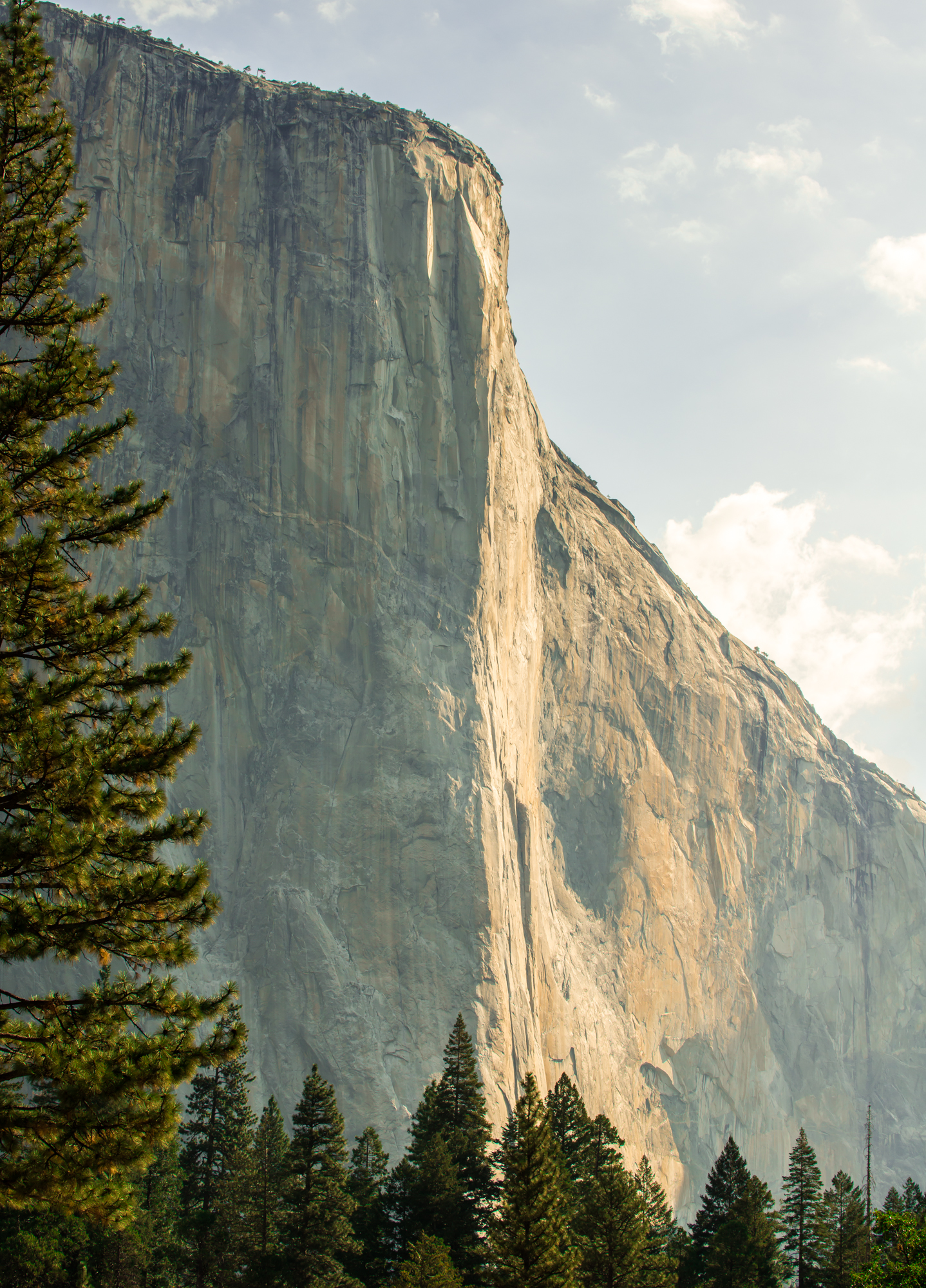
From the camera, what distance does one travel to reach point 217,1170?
93.7ft

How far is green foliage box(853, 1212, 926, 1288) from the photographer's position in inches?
563

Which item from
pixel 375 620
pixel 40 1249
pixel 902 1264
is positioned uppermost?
pixel 375 620

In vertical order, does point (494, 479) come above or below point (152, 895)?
above

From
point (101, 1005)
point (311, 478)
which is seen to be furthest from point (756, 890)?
point (101, 1005)

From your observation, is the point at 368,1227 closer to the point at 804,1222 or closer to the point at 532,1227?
the point at 532,1227

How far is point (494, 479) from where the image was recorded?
5256 centimetres

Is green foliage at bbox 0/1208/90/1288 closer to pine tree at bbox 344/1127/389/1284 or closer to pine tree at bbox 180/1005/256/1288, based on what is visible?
pine tree at bbox 180/1005/256/1288

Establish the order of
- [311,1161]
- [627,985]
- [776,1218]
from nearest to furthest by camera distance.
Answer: [311,1161] < [776,1218] < [627,985]

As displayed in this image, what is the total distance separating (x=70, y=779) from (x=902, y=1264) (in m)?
12.7

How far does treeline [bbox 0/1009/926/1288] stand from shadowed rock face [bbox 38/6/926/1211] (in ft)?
46.3

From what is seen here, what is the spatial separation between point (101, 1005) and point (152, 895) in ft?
3.29

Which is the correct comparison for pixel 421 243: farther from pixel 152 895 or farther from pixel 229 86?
pixel 152 895

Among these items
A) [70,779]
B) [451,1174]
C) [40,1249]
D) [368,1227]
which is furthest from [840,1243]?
[70,779]

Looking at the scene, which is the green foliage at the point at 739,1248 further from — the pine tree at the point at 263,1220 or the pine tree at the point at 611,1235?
the pine tree at the point at 263,1220
